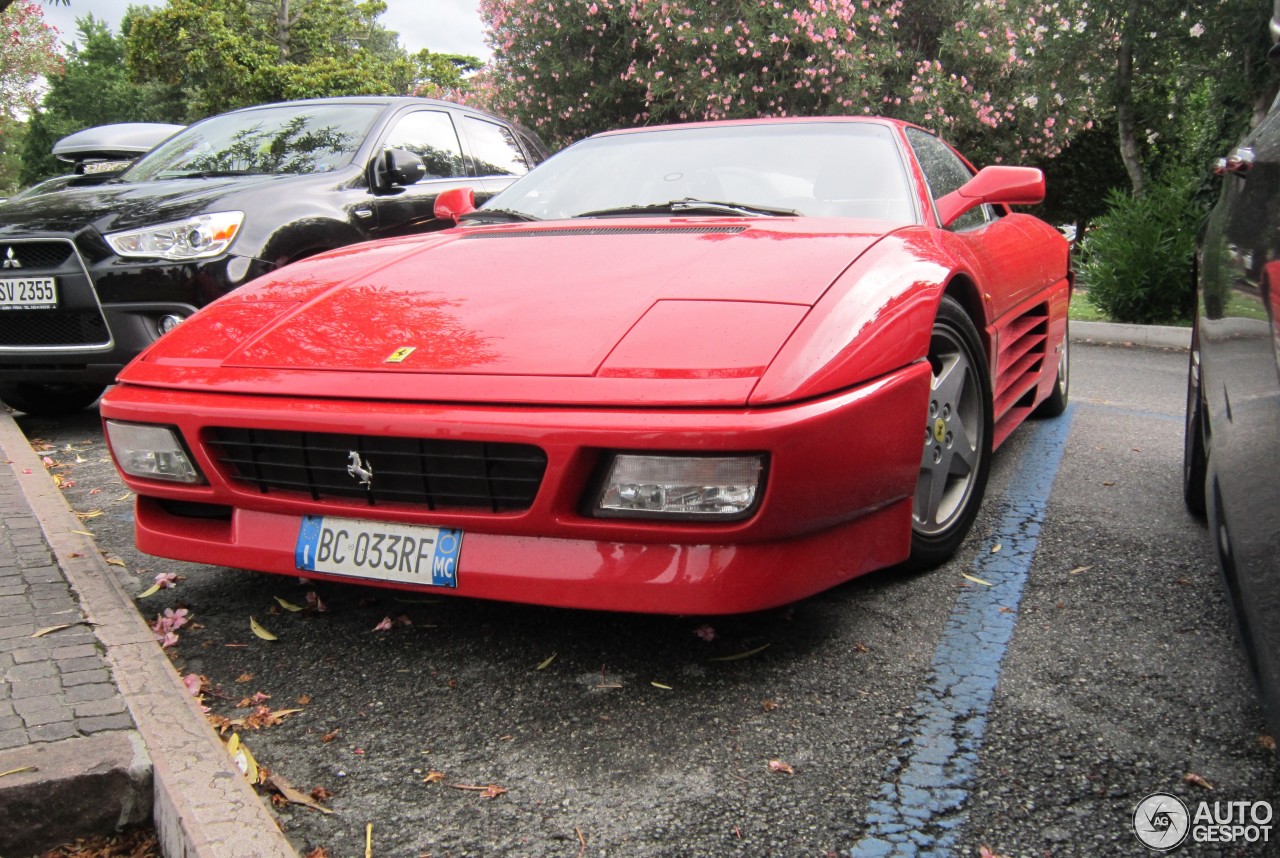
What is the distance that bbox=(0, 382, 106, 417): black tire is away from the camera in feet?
17.9

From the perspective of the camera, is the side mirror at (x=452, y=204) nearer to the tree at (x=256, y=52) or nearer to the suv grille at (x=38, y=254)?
the suv grille at (x=38, y=254)

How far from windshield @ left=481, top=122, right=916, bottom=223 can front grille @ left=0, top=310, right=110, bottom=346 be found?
7.19 feet

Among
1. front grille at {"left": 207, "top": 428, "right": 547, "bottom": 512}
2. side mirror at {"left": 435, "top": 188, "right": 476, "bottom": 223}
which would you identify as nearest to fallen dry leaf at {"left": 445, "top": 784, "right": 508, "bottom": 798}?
front grille at {"left": 207, "top": 428, "right": 547, "bottom": 512}

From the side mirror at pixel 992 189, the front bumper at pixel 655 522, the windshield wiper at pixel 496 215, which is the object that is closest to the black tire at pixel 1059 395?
the side mirror at pixel 992 189

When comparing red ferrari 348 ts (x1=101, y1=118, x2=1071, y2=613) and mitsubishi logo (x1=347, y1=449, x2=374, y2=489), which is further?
mitsubishi logo (x1=347, y1=449, x2=374, y2=489)

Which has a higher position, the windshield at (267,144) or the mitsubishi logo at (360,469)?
the windshield at (267,144)

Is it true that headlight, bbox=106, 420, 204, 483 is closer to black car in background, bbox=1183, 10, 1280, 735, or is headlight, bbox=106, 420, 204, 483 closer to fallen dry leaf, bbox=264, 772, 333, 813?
fallen dry leaf, bbox=264, 772, 333, 813

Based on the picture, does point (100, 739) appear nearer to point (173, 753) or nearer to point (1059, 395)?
point (173, 753)

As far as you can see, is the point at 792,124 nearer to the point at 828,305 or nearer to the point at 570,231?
the point at 570,231

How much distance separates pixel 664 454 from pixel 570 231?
4.06 feet

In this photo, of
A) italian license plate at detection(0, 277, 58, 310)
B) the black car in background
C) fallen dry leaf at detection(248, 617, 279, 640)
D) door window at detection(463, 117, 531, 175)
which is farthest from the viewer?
door window at detection(463, 117, 531, 175)

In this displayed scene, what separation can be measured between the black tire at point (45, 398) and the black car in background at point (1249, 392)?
5365 millimetres

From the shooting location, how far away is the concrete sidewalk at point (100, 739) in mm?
1747

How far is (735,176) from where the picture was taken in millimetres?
3418
